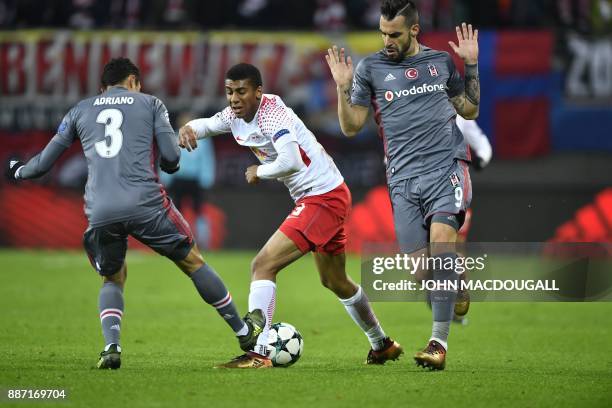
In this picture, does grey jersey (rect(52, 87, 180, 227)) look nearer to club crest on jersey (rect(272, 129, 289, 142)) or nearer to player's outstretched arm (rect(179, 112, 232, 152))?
player's outstretched arm (rect(179, 112, 232, 152))

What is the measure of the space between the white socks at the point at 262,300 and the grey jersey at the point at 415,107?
1262mm

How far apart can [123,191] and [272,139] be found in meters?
1.14

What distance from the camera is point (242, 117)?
8117mm

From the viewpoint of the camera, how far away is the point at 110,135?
7703 mm

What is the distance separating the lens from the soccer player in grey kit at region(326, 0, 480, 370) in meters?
8.14

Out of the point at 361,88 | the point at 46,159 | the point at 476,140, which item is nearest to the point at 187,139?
the point at 46,159

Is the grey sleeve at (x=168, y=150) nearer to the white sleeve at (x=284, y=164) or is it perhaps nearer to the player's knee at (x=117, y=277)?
the white sleeve at (x=284, y=164)

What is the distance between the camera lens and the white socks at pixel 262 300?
7.91m

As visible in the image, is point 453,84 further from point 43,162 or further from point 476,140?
point 476,140

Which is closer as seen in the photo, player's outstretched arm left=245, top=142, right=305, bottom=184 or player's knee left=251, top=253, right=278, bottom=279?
player's outstretched arm left=245, top=142, right=305, bottom=184

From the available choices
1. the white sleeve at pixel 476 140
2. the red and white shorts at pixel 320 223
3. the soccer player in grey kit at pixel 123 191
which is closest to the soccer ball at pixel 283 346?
the soccer player in grey kit at pixel 123 191

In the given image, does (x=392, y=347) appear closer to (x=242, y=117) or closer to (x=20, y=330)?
(x=242, y=117)

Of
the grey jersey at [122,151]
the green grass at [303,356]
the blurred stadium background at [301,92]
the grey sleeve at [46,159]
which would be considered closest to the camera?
the green grass at [303,356]

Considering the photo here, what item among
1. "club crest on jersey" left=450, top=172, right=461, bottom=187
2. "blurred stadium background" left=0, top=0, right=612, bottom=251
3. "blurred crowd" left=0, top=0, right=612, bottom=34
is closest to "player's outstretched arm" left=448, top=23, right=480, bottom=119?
"club crest on jersey" left=450, top=172, right=461, bottom=187
